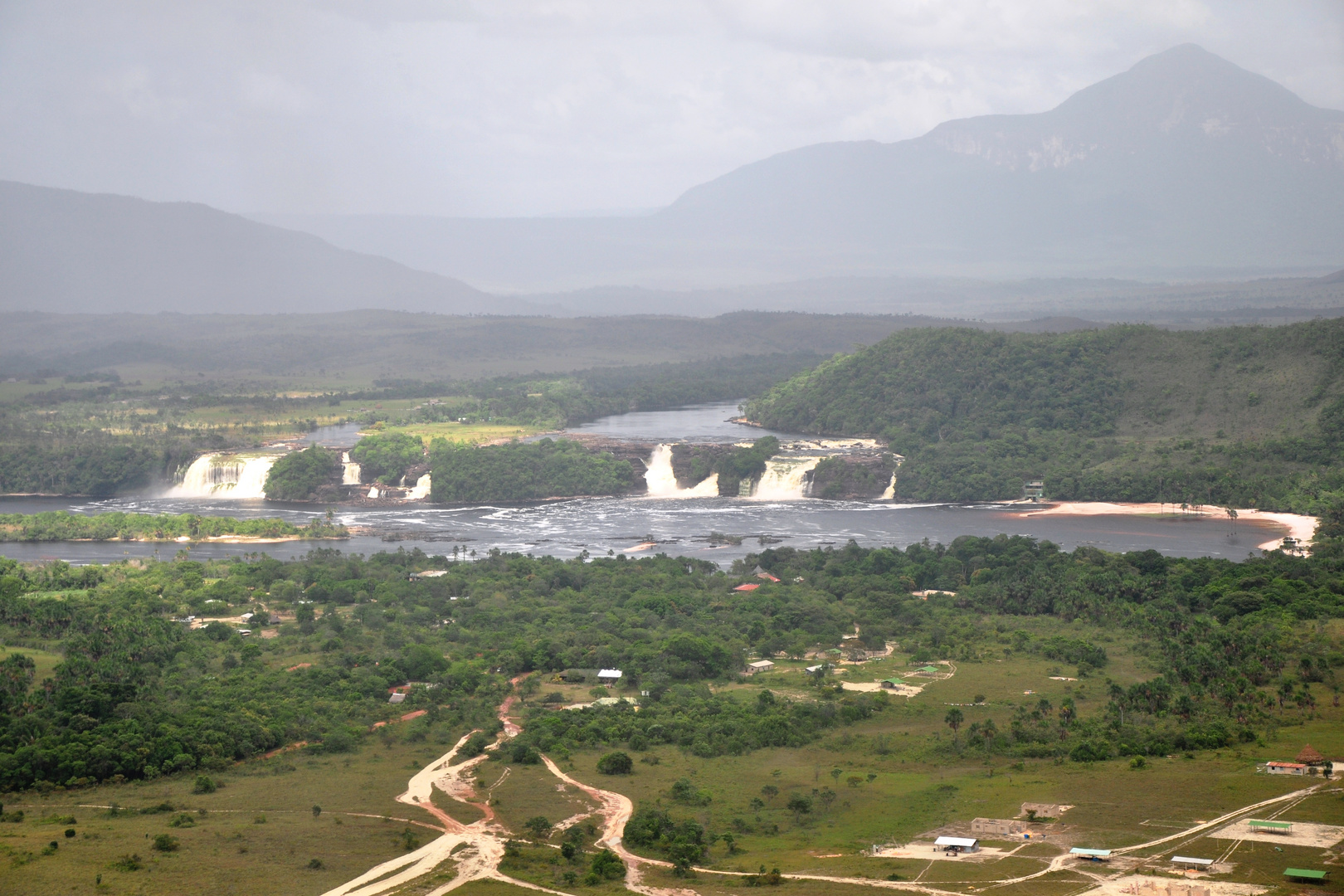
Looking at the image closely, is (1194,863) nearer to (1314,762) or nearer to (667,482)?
(1314,762)

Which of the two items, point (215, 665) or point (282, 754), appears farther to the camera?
point (215, 665)

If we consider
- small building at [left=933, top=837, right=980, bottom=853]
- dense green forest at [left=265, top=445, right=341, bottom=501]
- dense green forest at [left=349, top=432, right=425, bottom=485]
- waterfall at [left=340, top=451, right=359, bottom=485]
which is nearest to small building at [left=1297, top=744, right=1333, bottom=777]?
small building at [left=933, top=837, right=980, bottom=853]

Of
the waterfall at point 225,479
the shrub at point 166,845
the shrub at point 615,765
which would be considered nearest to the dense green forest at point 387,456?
the waterfall at point 225,479

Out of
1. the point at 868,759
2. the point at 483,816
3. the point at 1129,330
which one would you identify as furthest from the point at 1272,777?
the point at 1129,330

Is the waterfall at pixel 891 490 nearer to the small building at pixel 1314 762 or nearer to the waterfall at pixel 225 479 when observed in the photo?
the waterfall at pixel 225 479

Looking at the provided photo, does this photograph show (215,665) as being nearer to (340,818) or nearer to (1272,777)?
(340,818)

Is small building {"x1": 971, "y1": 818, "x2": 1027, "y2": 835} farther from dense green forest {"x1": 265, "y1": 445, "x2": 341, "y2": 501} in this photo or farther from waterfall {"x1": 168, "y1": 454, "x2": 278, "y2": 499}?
waterfall {"x1": 168, "y1": 454, "x2": 278, "y2": 499}
